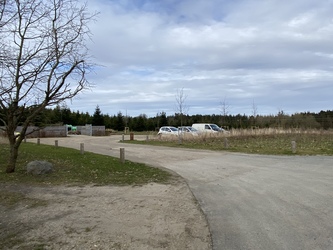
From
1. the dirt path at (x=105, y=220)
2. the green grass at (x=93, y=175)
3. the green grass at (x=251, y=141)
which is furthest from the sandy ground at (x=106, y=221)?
the green grass at (x=251, y=141)

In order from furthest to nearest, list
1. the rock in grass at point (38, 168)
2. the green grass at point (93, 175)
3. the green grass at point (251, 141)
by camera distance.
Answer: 1. the green grass at point (251, 141)
2. the rock in grass at point (38, 168)
3. the green grass at point (93, 175)

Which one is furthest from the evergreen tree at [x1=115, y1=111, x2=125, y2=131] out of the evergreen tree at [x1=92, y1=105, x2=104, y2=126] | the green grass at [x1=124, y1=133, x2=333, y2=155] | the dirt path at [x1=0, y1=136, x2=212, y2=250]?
the dirt path at [x1=0, y1=136, x2=212, y2=250]

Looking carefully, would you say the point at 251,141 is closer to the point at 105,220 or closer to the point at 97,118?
the point at 105,220

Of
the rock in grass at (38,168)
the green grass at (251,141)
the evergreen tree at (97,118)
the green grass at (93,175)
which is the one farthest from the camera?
the evergreen tree at (97,118)

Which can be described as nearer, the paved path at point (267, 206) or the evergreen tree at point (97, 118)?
the paved path at point (267, 206)

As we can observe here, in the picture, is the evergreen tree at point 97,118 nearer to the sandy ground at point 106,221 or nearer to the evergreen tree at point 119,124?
the evergreen tree at point 119,124

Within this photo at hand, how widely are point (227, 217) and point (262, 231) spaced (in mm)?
873

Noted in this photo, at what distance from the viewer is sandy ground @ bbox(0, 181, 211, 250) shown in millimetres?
4520

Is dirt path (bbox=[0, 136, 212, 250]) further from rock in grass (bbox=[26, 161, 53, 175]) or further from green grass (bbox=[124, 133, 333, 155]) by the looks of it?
green grass (bbox=[124, 133, 333, 155])

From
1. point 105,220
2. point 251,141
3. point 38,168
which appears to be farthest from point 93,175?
point 251,141

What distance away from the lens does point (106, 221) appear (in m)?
5.51

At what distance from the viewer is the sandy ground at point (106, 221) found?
14.8 feet

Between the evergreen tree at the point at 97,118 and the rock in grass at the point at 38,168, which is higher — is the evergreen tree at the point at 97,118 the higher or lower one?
the higher one

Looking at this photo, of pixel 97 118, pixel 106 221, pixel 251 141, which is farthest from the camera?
pixel 97 118
